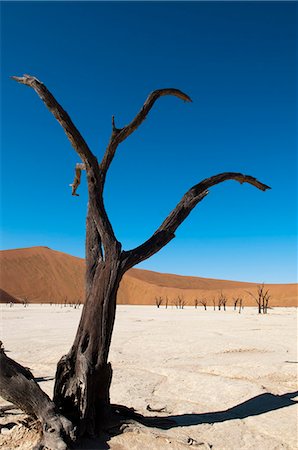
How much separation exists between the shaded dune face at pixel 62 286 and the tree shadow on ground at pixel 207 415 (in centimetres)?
6290

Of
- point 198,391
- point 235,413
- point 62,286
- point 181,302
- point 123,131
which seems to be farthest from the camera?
point 62,286

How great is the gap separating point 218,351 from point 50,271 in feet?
258

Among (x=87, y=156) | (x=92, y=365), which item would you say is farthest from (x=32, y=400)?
(x=87, y=156)

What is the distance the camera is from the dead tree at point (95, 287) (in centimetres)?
406

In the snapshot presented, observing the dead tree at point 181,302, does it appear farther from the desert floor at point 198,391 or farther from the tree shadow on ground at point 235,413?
the tree shadow on ground at point 235,413

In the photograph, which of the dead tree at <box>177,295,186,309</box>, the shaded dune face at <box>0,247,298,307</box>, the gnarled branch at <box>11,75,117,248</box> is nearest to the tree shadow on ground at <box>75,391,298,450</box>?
the gnarled branch at <box>11,75,117,248</box>

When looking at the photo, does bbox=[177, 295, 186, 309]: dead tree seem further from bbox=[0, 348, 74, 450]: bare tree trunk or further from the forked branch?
bbox=[0, 348, 74, 450]: bare tree trunk

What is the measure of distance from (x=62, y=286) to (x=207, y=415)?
7866 cm

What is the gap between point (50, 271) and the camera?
3388 inches

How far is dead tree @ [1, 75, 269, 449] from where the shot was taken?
4.06 meters

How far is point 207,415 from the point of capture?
5.24 meters

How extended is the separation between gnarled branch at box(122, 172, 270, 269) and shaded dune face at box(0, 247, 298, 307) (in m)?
64.3

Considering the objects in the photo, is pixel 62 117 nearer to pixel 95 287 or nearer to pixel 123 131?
pixel 123 131

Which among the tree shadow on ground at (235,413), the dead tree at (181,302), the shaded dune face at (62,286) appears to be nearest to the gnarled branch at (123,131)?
the tree shadow on ground at (235,413)
